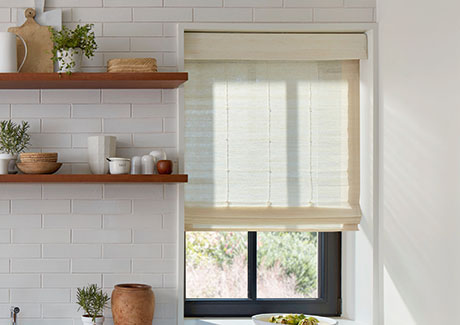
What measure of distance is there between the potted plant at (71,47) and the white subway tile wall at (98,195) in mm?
143

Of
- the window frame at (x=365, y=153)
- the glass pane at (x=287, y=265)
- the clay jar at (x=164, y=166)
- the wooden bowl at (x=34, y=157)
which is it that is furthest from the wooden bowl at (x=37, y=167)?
the glass pane at (x=287, y=265)

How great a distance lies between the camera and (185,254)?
275 centimetres

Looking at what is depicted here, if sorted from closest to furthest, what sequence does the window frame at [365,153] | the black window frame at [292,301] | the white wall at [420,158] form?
the white wall at [420,158] → the window frame at [365,153] → the black window frame at [292,301]

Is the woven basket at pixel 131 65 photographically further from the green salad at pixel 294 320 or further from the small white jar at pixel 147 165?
the green salad at pixel 294 320

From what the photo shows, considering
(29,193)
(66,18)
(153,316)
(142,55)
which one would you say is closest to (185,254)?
(153,316)

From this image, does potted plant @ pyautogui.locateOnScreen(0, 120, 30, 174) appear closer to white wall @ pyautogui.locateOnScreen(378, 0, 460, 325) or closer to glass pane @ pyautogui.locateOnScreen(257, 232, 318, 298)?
glass pane @ pyautogui.locateOnScreen(257, 232, 318, 298)

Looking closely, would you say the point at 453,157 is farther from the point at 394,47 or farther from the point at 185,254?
the point at 185,254

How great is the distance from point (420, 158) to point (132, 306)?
1272mm

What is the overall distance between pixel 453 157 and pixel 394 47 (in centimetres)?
68

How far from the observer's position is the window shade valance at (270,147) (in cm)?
265

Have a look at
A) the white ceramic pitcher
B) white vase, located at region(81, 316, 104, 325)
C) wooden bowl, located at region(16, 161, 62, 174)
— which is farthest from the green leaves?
white vase, located at region(81, 316, 104, 325)

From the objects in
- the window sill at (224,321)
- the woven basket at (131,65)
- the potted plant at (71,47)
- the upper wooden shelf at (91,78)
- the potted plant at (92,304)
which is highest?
the potted plant at (71,47)

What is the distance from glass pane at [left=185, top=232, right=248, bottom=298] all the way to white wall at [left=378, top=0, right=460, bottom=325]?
0.68 metres

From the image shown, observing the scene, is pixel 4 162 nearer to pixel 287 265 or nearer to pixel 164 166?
pixel 164 166
